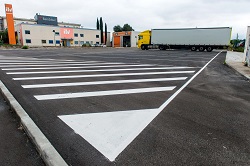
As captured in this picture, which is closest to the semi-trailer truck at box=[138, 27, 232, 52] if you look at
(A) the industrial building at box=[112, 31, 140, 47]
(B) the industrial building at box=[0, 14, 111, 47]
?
(A) the industrial building at box=[112, 31, 140, 47]

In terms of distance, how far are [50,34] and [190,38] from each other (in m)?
43.7

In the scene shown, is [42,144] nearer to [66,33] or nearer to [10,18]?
[10,18]

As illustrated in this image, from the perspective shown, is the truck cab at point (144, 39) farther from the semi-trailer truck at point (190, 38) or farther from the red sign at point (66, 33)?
the red sign at point (66, 33)

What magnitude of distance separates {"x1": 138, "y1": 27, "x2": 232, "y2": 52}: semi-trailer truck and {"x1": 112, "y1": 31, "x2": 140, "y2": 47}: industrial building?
3200 cm

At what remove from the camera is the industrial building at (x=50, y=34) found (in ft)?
175

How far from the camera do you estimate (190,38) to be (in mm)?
35938

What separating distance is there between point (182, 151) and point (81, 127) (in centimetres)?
198

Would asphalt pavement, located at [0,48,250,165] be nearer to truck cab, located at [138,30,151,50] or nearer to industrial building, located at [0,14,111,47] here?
truck cab, located at [138,30,151,50]

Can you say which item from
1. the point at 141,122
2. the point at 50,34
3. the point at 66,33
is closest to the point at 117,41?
the point at 66,33

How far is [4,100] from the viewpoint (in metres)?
5.31

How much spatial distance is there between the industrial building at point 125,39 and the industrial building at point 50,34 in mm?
7244

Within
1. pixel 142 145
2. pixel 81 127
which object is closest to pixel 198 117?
pixel 142 145

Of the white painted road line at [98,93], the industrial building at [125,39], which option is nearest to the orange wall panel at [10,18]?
the industrial building at [125,39]

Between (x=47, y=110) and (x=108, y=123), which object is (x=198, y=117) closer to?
(x=108, y=123)
